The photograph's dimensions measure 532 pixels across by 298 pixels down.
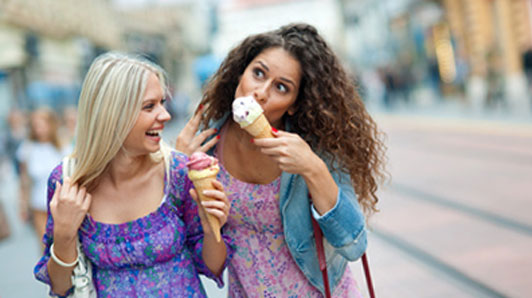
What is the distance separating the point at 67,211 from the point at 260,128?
71cm

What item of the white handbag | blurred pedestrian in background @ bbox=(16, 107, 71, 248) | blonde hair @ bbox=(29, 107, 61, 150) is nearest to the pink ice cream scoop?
the white handbag

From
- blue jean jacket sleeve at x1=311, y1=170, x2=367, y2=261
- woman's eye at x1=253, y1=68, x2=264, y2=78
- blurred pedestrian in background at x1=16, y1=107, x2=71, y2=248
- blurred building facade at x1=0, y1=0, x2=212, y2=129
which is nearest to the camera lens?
blue jean jacket sleeve at x1=311, y1=170, x2=367, y2=261

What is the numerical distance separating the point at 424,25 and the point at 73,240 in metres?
Answer: 27.6

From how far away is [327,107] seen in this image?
Answer: 2043mm

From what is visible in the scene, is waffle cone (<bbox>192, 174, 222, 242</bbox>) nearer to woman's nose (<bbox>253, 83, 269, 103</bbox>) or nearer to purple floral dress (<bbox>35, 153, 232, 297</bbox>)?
purple floral dress (<bbox>35, 153, 232, 297</bbox>)

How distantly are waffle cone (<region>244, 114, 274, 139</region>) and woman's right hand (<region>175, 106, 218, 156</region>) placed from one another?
382 mm

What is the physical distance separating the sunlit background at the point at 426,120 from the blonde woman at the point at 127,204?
541mm

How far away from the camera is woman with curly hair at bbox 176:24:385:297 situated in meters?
1.96

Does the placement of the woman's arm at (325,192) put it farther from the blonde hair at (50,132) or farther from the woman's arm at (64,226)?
the blonde hair at (50,132)

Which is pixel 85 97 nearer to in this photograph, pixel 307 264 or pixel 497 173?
pixel 307 264

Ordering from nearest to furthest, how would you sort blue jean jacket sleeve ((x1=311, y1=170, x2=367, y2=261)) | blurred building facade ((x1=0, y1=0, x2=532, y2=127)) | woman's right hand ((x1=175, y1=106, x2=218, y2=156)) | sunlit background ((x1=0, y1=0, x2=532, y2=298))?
blue jean jacket sleeve ((x1=311, y1=170, x2=367, y2=261))
woman's right hand ((x1=175, y1=106, x2=218, y2=156))
sunlit background ((x1=0, y1=0, x2=532, y2=298))
blurred building facade ((x1=0, y1=0, x2=532, y2=127))

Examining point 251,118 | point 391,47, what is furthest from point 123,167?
point 391,47

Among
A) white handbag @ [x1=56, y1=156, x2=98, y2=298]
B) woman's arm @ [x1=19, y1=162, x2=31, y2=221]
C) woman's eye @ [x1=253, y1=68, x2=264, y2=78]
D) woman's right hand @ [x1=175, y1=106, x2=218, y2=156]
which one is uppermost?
woman's eye @ [x1=253, y1=68, x2=264, y2=78]

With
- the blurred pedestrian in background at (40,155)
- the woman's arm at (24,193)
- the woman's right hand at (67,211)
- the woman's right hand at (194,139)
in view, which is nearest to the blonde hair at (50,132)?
the blurred pedestrian in background at (40,155)
